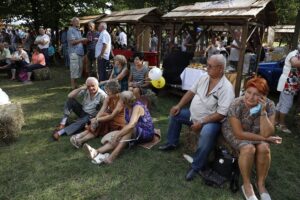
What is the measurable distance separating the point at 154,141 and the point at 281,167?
1.91 meters

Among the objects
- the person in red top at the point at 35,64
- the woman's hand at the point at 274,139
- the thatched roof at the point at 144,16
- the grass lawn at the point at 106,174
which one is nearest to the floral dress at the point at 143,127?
the grass lawn at the point at 106,174

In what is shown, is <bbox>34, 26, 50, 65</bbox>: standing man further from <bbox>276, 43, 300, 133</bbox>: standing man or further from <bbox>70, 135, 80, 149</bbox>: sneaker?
<bbox>276, 43, 300, 133</bbox>: standing man

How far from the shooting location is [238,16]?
6.45 m

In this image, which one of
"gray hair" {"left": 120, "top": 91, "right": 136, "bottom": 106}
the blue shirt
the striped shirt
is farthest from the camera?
the blue shirt

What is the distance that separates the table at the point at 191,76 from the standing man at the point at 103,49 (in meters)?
2.05

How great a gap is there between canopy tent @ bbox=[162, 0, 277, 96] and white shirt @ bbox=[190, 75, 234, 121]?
3.04 m

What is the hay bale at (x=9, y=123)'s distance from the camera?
4.59 metres

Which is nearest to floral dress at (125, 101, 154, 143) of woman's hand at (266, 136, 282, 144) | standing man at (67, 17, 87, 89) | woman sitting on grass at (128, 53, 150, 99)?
woman's hand at (266, 136, 282, 144)

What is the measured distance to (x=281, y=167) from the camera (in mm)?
4191

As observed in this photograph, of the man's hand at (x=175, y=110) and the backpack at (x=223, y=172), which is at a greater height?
the man's hand at (x=175, y=110)

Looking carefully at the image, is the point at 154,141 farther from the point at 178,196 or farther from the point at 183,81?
the point at 183,81

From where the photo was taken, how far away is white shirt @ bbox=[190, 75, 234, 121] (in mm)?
3676

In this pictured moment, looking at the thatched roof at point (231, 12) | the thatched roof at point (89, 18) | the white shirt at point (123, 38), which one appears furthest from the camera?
the thatched roof at point (89, 18)

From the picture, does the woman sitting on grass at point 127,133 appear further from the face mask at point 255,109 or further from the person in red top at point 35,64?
the person in red top at point 35,64
